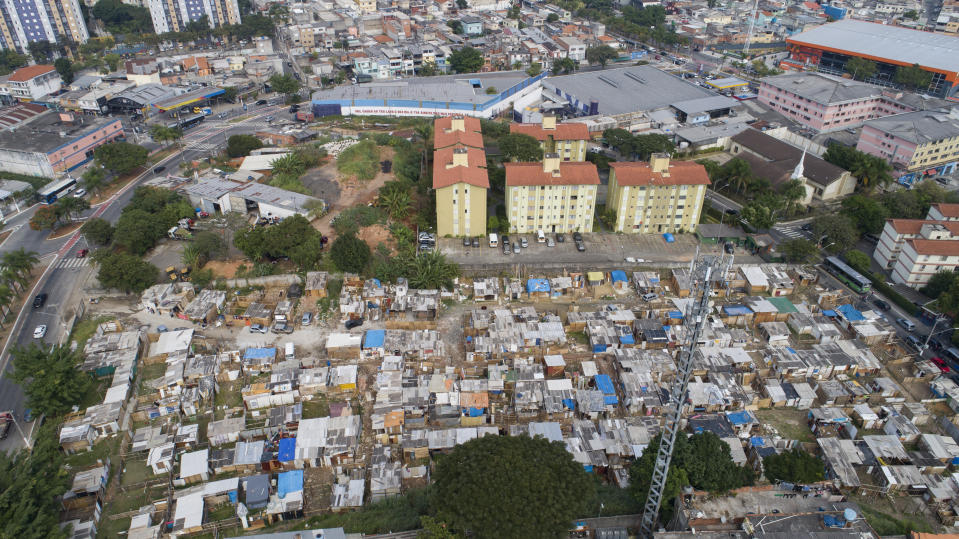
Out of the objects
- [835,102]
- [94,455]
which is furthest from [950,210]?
[94,455]

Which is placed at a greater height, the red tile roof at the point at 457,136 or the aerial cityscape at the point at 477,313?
the red tile roof at the point at 457,136

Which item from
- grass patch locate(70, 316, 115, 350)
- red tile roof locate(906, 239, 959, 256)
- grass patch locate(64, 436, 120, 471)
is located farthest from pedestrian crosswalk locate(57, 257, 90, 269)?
red tile roof locate(906, 239, 959, 256)

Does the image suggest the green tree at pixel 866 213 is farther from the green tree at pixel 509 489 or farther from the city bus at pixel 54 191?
the city bus at pixel 54 191

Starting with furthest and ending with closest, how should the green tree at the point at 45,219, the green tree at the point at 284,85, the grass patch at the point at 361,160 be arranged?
the green tree at the point at 284,85 < the grass patch at the point at 361,160 < the green tree at the point at 45,219

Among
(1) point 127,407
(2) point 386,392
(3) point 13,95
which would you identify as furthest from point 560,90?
(3) point 13,95

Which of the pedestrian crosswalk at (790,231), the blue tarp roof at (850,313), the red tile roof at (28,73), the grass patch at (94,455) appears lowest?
the grass patch at (94,455)

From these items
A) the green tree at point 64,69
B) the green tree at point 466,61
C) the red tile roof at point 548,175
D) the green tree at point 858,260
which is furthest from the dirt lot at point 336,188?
the green tree at point 64,69

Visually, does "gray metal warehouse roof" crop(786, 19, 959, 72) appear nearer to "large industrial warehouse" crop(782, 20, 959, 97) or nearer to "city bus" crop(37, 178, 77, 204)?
"large industrial warehouse" crop(782, 20, 959, 97)

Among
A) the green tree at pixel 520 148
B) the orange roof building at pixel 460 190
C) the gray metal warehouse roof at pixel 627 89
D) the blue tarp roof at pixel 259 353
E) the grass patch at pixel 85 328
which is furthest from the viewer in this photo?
the gray metal warehouse roof at pixel 627 89
